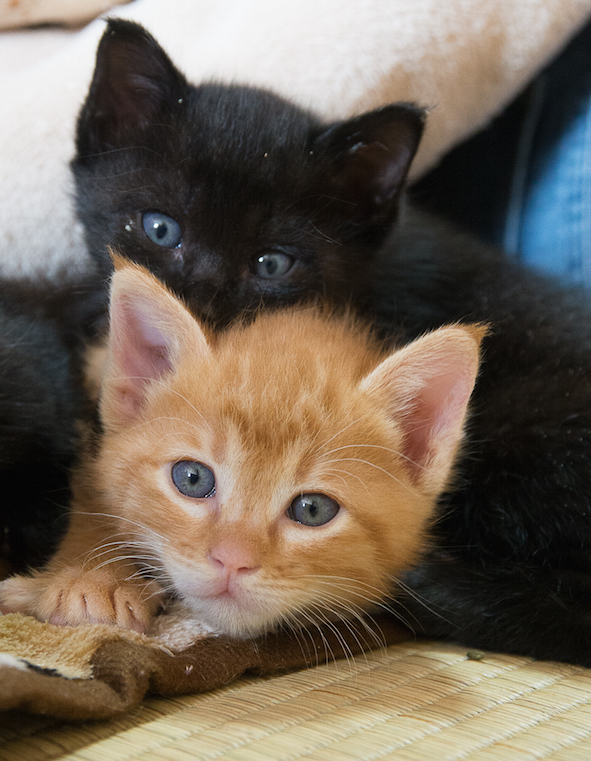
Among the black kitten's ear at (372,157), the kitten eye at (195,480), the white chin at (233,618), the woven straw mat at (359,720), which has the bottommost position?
the woven straw mat at (359,720)

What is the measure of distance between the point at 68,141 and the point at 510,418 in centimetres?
118

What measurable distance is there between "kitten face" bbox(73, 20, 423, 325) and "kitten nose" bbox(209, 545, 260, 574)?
0.52 meters

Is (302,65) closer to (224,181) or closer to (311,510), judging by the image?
(224,181)

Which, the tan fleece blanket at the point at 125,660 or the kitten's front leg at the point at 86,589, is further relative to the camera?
the kitten's front leg at the point at 86,589

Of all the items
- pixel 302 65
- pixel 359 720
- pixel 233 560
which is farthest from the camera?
pixel 302 65

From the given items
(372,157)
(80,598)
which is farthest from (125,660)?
(372,157)

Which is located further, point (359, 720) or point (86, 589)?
point (86, 589)

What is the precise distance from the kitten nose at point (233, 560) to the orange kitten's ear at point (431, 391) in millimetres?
352

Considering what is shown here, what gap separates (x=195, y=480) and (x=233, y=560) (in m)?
0.17

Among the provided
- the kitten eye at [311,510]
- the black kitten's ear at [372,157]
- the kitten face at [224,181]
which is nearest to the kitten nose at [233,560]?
the kitten eye at [311,510]

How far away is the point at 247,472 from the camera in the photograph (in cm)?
111

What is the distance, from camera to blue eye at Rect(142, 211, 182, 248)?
1470 mm

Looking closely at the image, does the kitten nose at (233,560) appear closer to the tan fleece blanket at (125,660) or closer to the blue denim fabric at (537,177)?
the tan fleece blanket at (125,660)

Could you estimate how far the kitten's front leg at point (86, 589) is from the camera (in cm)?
105
